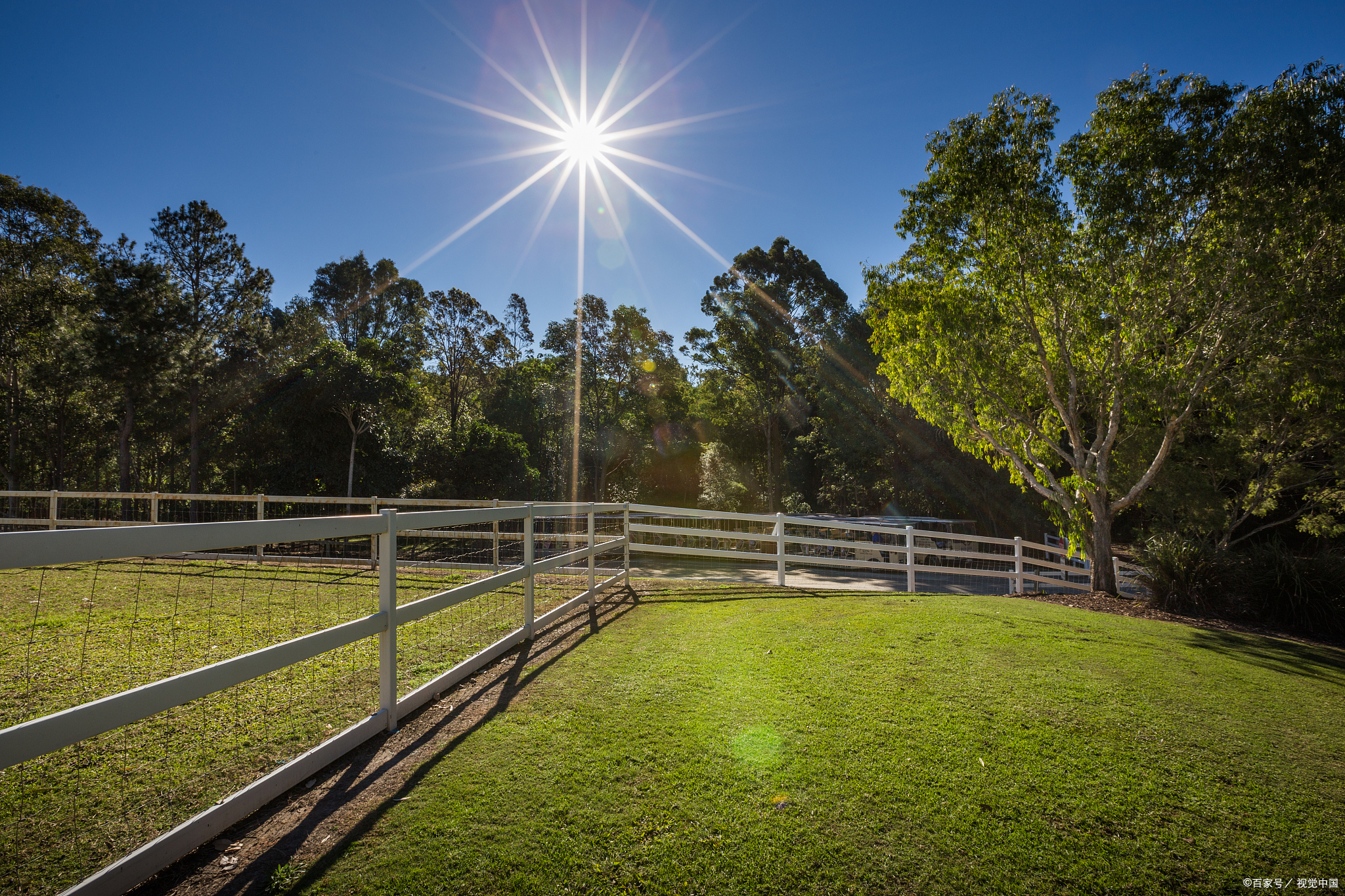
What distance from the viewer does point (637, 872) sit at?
90.3 inches

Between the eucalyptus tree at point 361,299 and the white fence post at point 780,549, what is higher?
the eucalyptus tree at point 361,299

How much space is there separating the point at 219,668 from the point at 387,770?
103 cm

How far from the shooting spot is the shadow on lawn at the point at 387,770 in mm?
2275

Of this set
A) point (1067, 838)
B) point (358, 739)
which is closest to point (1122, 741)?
point (1067, 838)

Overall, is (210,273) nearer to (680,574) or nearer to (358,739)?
(680,574)

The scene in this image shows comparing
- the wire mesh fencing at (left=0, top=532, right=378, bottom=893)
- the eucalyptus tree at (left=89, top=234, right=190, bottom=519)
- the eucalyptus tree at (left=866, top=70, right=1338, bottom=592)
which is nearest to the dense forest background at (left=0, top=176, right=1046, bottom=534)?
the eucalyptus tree at (left=89, top=234, right=190, bottom=519)

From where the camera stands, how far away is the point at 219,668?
100 inches

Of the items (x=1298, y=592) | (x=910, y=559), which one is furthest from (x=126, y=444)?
(x=1298, y=592)

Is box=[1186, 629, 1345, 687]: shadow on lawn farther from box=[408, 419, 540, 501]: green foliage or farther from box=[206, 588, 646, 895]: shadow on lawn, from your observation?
box=[408, 419, 540, 501]: green foliage

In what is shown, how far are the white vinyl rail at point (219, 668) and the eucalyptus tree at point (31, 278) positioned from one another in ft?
90.5

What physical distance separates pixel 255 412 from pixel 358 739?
90.4 feet

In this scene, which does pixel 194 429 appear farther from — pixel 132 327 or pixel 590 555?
pixel 590 555

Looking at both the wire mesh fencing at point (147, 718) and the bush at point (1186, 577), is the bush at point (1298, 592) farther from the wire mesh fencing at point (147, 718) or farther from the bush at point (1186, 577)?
the wire mesh fencing at point (147, 718)

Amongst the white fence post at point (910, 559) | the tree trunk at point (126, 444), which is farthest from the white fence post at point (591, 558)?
the tree trunk at point (126, 444)
